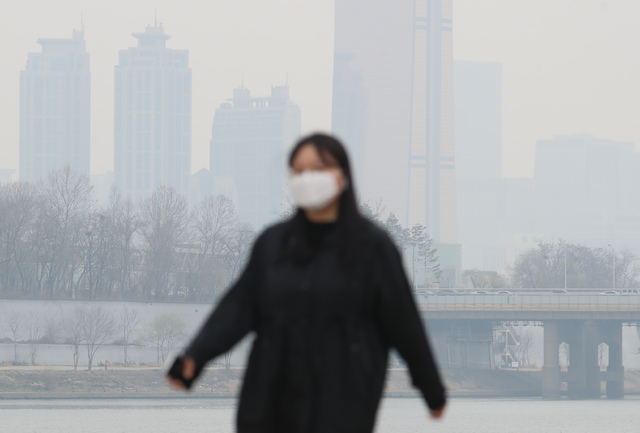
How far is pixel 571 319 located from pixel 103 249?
132 feet

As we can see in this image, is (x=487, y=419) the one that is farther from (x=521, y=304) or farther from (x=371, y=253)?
(x=371, y=253)

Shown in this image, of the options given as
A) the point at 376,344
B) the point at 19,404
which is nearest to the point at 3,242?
the point at 19,404

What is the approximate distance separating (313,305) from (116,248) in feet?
358

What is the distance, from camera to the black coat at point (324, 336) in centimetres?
495

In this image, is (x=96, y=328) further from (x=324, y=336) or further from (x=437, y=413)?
(x=324, y=336)

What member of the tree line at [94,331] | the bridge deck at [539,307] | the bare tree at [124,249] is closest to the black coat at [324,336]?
the tree line at [94,331]

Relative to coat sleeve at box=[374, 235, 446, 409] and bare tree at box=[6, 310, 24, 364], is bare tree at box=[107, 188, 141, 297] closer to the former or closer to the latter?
bare tree at box=[6, 310, 24, 364]

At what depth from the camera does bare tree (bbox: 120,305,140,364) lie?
9463cm

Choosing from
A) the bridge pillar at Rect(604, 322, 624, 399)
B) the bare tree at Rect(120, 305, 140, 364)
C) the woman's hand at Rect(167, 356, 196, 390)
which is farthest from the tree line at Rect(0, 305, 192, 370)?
the woman's hand at Rect(167, 356, 196, 390)

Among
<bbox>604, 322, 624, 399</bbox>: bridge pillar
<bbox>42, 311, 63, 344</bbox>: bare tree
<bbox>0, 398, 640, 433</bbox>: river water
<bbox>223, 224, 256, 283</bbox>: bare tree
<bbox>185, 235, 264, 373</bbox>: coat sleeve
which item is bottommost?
<bbox>604, 322, 624, 399</bbox>: bridge pillar

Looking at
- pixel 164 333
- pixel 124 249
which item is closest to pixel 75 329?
pixel 164 333

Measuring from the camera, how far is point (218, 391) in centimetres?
8669

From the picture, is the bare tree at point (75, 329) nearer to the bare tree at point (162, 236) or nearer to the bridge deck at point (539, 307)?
the bare tree at point (162, 236)

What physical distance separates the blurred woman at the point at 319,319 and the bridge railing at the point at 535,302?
324ft
